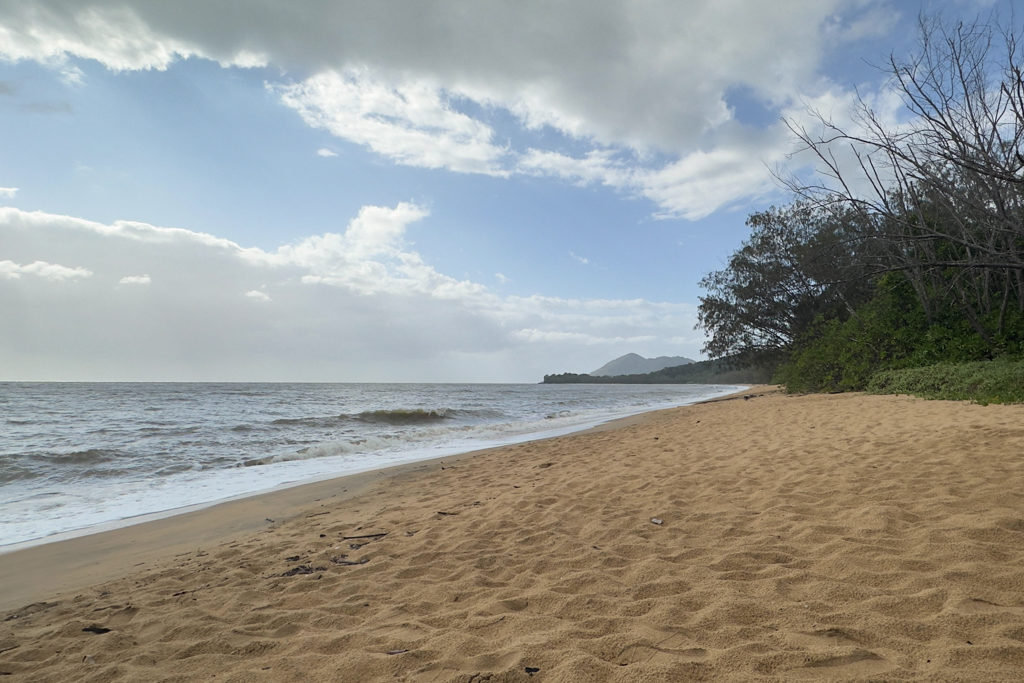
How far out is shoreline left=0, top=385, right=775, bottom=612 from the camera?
4143 millimetres

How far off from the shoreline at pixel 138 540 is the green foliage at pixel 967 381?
10345 mm

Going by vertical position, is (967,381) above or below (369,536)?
above

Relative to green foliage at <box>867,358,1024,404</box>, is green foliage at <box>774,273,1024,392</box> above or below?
above

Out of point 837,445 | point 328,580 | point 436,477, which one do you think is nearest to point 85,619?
point 328,580

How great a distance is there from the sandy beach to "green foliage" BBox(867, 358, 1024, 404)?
3.98m

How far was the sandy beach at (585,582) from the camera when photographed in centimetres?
224

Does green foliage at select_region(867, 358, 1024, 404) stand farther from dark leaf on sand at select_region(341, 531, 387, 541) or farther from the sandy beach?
dark leaf on sand at select_region(341, 531, 387, 541)

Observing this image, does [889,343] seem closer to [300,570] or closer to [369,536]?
[369,536]

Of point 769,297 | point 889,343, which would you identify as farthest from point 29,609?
point 769,297

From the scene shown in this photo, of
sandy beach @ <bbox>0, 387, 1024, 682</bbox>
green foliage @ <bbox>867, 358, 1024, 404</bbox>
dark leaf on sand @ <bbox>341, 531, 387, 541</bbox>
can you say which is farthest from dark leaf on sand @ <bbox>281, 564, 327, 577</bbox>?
green foliage @ <bbox>867, 358, 1024, 404</bbox>

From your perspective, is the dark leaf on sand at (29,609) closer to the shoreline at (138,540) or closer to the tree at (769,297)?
the shoreline at (138,540)

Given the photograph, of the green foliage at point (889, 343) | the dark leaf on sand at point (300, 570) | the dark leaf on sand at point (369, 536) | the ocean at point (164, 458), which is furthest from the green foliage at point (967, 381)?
the dark leaf on sand at point (300, 570)

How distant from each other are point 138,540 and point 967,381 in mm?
13507

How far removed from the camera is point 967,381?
10.1m
